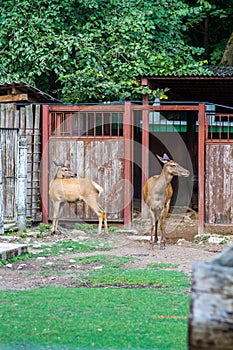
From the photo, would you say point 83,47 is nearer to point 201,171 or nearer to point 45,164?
point 45,164

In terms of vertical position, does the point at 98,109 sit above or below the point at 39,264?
above

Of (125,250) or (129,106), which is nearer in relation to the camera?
(125,250)

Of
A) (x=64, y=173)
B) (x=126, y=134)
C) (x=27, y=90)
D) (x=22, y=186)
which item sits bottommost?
(x=22, y=186)

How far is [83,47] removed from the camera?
16.3 meters

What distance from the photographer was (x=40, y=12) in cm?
1677

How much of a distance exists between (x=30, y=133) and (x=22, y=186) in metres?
1.30

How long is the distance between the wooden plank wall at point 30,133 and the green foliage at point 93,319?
19.7ft

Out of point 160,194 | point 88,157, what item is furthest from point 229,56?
point 160,194

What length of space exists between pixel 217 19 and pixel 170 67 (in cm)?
850

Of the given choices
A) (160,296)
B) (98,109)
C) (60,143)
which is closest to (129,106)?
(98,109)

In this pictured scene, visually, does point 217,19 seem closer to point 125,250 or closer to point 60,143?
point 60,143

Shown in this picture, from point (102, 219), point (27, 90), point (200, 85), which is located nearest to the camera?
point (102, 219)

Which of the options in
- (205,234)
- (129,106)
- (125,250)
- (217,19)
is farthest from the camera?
(217,19)

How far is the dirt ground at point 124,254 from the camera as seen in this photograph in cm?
786
